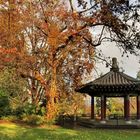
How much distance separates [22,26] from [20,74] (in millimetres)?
4742

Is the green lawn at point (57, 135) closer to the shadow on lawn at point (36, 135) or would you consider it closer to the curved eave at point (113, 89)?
the shadow on lawn at point (36, 135)

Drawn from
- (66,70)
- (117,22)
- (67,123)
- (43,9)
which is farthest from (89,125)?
(117,22)

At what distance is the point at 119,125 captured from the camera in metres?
38.3

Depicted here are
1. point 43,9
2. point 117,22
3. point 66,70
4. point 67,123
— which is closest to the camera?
point 117,22

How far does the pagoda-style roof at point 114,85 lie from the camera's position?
3928cm

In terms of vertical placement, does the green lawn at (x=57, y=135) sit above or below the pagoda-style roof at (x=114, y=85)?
below

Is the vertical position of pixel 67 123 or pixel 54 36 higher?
pixel 54 36

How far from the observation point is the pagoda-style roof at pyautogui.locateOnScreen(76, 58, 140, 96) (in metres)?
39.3

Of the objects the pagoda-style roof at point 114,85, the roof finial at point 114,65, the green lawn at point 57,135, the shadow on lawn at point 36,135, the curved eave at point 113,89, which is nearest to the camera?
the shadow on lawn at point 36,135

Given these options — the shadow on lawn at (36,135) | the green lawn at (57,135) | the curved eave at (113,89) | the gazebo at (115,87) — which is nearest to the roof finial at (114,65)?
the gazebo at (115,87)

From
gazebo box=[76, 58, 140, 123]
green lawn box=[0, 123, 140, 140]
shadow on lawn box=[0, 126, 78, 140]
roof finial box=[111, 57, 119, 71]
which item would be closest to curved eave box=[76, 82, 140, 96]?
gazebo box=[76, 58, 140, 123]

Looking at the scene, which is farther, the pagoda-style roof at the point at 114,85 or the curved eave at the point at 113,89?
the pagoda-style roof at the point at 114,85

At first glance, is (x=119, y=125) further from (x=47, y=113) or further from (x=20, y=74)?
(x=20, y=74)

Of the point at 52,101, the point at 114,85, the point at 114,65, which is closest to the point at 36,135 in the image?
the point at 52,101
